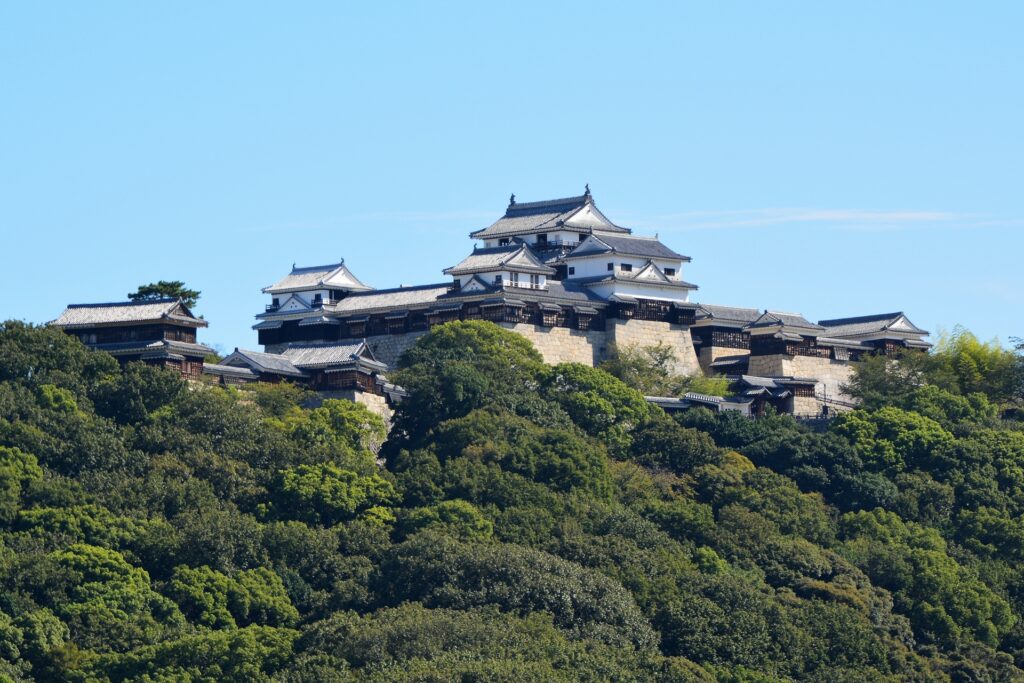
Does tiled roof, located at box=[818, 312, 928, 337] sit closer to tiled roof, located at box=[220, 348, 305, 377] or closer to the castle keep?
the castle keep

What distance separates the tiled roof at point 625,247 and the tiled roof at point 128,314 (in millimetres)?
12181

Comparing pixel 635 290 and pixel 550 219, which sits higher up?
pixel 550 219

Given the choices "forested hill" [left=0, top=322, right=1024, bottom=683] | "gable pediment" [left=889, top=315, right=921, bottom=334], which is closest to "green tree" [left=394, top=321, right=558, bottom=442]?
"forested hill" [left=0, top=322, right=1024, bottom=683]

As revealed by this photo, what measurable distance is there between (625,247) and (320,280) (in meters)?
8.31

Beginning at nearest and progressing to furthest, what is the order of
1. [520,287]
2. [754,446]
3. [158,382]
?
[158,382] < [754,446] < [520,287]

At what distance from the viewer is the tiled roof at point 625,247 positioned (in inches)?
2719

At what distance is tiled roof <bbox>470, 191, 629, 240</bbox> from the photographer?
2830 inches

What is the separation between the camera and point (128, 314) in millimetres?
61781

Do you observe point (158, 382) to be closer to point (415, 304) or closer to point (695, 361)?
point (415, 304)

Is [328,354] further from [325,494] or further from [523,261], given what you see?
[325,494]

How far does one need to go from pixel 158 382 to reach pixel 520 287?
523 inches

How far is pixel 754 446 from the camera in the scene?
6119 centimetres

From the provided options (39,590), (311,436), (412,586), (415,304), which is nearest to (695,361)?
(415,304)

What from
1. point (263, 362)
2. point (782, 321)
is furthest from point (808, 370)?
point (263, 362)
